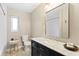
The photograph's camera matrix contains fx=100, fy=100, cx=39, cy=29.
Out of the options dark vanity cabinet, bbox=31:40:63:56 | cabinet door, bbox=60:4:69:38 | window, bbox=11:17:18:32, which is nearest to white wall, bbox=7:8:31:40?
window, bbox=11:17:18:32

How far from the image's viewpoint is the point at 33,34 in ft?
8.30

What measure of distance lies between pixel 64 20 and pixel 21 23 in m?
1.10

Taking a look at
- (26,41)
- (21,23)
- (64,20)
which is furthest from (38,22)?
(64,20)

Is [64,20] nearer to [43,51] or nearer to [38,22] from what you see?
[43,51]

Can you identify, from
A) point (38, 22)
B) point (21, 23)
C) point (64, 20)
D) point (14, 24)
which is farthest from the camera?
point (38, 22)

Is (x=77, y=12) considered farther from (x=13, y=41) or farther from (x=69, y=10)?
(x=13, y=41)

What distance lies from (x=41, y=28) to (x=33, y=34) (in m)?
0.30

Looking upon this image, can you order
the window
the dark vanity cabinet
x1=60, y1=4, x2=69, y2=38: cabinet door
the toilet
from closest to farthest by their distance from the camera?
the dark vanity cabinet → x1=60, y1=4, x2=69, y2=38: cabinet door → the window → the toilet

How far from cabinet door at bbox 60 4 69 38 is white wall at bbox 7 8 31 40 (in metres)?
0.91

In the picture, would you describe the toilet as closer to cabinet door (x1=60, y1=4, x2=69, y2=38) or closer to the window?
the window

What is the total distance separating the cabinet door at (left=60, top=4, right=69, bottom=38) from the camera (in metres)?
1.58

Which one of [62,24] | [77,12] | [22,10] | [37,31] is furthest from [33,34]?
[77,12]

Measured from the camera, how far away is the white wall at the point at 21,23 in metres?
2.24

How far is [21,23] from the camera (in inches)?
93.0
